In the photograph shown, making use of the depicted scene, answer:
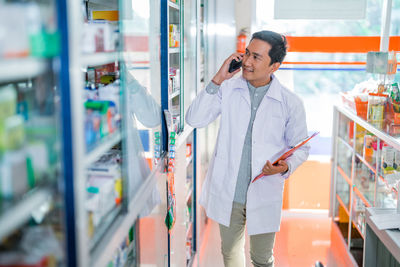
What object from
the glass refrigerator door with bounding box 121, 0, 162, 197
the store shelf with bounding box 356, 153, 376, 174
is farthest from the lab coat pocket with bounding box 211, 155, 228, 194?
the store shelf with bounding box 356, 153, 376, 174

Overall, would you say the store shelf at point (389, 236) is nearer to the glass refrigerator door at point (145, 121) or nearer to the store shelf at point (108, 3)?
the glass refrigerator door at point (145, 121)

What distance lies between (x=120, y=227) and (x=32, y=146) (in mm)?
534

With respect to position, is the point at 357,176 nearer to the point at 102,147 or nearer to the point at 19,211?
the point at 102,147

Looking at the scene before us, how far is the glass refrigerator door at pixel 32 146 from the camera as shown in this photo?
3.12ft

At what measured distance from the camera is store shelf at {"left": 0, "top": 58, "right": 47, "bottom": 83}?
0.87m

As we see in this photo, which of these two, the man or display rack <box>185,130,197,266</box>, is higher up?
the man

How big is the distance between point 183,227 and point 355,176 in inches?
72.3

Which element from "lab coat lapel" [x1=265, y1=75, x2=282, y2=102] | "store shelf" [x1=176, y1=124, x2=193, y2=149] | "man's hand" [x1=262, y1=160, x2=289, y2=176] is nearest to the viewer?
"man's hand" [x1=262, y1=160, x2=289, y2=176]

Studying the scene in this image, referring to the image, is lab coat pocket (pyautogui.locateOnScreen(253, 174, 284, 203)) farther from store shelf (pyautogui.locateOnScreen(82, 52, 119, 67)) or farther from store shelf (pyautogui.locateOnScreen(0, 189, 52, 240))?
store shelf (pyautogui.locateOnScreen(0, 189, 52, 240))

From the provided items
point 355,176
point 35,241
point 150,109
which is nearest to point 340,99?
point 355,176

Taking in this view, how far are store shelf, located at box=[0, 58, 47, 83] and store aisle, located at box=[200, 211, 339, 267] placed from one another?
328 centimetres

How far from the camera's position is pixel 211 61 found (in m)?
4.84

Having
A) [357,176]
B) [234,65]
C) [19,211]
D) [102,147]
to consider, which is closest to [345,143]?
[357,176]

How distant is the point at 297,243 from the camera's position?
4.49 meters
